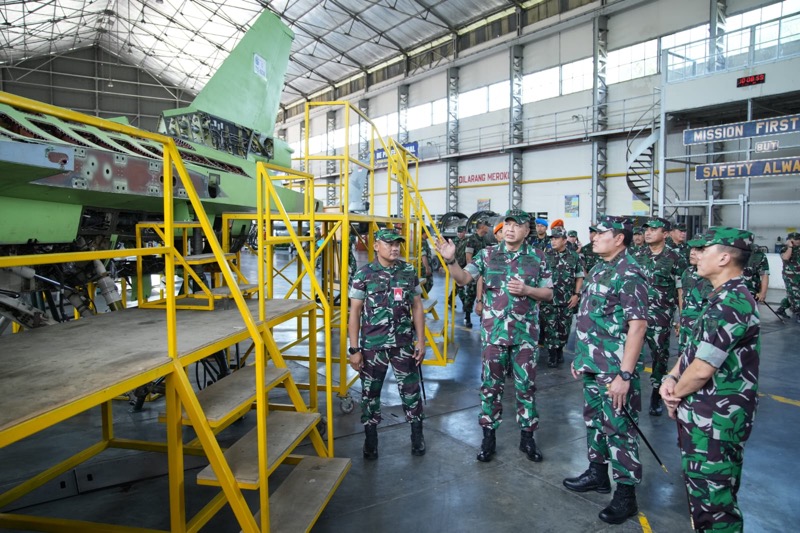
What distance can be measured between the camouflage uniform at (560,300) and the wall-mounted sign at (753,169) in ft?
22.2

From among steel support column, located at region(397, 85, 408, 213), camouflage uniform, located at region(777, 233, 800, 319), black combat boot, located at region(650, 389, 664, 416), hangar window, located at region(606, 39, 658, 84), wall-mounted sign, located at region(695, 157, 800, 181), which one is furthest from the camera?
steel support column, located at region(397, 85, 408, 213)

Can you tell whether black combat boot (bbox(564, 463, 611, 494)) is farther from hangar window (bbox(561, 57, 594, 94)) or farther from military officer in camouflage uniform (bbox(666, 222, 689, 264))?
hangar window (bbox(561, 57, 594, 94))

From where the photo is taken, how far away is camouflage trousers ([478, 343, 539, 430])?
4027 millimetres

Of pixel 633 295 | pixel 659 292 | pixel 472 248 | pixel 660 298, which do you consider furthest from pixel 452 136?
pixel 633 295

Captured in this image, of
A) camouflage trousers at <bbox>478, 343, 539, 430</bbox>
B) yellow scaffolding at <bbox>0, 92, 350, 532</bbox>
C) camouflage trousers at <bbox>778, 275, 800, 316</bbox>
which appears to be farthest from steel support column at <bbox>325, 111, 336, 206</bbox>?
yellow scaffolding at <bbox>0, 92, 350, 532</bbox>

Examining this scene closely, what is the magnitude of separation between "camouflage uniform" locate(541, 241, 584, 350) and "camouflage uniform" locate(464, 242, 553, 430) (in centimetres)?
296

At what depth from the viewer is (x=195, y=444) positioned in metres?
3.98

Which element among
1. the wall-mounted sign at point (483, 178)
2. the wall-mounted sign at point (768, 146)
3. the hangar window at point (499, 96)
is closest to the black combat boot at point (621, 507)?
the wall-mounted sign at point (768, 146)

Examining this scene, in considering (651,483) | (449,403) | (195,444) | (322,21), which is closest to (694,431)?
(651,483)

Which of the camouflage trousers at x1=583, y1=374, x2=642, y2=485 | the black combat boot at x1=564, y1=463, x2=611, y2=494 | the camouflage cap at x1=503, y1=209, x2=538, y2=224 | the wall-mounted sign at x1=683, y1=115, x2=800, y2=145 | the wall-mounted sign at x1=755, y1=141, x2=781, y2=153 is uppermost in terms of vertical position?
the wall-mounted sign at x1=683, y1=115, x2=800, y2=145

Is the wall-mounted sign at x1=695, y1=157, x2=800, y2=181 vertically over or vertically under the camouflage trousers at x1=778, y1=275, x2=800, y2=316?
over

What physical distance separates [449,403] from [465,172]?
19.0 meters

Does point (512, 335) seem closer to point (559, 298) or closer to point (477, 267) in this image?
point (477, 267)

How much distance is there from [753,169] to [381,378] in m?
11.2
